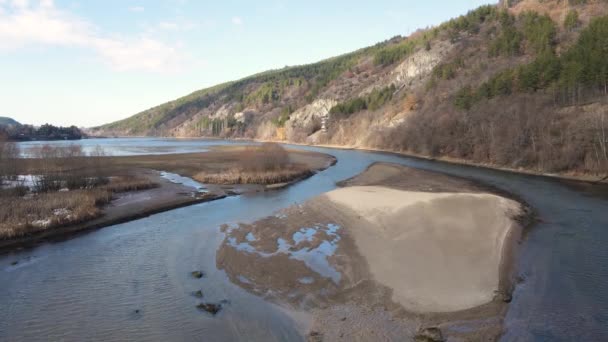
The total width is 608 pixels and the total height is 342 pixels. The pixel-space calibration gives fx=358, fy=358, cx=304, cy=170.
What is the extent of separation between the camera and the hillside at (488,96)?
44625mm

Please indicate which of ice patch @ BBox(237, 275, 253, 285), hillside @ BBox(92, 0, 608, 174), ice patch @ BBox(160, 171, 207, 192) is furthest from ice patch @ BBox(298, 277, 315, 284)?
hillside @ BBox(92, 0, 608, 174)

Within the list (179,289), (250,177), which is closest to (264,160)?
(250,177)

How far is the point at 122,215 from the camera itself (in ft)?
85.6

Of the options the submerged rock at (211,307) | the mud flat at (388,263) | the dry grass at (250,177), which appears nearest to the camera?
the mud flat at (388,263)

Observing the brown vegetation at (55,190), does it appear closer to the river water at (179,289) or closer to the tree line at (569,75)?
the river water at (179,289)

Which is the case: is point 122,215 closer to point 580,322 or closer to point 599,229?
point 580,322

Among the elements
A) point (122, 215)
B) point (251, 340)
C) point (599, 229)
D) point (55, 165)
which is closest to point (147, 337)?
point (251, 340)

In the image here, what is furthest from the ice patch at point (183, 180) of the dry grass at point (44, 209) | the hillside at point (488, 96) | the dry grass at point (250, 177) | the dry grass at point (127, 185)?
the hillside at point (488, 96)

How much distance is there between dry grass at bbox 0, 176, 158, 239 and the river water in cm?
302

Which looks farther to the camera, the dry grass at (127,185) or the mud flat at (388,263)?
the dry grass at (127,185)

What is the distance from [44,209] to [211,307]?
19.5m

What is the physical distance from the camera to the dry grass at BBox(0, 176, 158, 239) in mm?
21516

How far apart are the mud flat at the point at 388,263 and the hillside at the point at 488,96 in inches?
903

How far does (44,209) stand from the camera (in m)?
25.0
